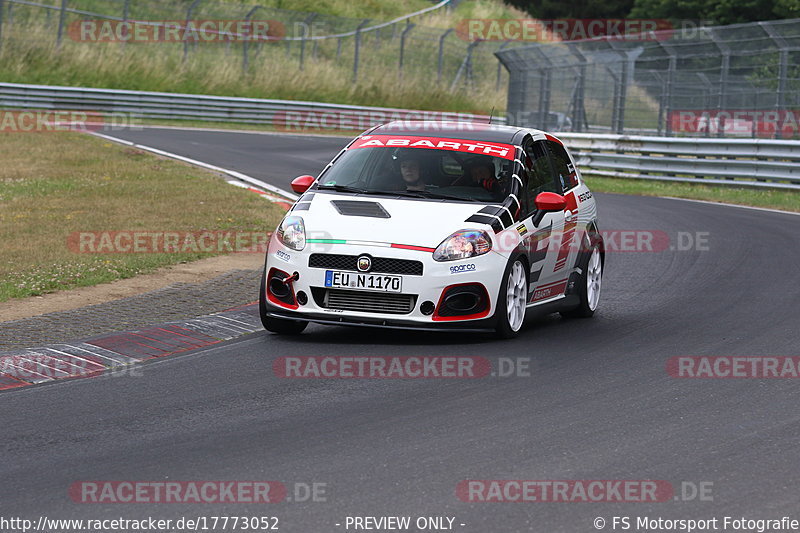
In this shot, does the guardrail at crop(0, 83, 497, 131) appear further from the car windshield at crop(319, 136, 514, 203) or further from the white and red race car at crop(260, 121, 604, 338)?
the white and red race car at crop(260, 121, 604, 338)

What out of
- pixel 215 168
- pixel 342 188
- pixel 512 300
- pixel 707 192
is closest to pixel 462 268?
pixel 512 300

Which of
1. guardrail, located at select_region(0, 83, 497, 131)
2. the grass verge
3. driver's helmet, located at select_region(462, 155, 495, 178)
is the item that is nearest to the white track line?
the grass verge

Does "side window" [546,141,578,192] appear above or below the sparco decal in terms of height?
above

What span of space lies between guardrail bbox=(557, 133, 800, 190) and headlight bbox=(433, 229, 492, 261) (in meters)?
15.4

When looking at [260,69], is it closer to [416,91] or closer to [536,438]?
[416,91]

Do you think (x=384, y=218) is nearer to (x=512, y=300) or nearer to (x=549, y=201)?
(x=512, y=300)

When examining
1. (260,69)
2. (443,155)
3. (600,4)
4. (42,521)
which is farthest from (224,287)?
(600,4)

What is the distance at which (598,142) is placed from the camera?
91.0 feet

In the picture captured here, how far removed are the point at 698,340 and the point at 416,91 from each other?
4180cm

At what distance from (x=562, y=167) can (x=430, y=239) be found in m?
2.56

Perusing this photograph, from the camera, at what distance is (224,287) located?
1142 centimetres

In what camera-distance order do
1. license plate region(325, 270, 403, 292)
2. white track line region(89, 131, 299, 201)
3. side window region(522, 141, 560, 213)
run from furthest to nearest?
white track line region(89, 131, 299, 201)
side window region(522, 141, 560, 213)
license plate region(325, 270, 403, 292)

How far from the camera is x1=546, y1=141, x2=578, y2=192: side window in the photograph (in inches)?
420

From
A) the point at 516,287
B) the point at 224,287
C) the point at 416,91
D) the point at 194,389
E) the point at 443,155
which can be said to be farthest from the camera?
the point at 416,91
